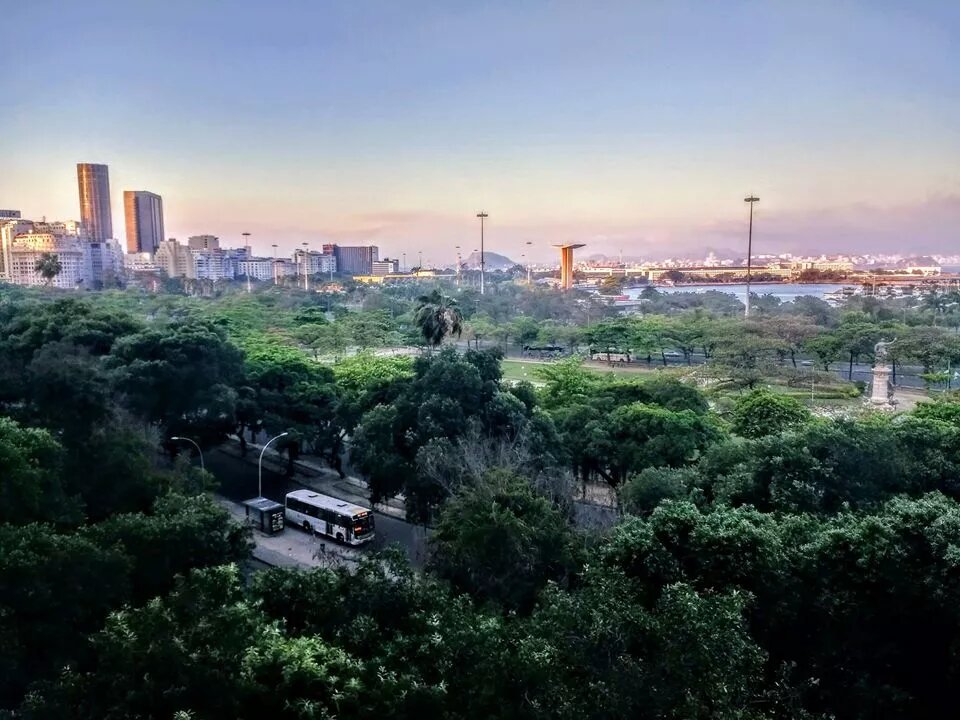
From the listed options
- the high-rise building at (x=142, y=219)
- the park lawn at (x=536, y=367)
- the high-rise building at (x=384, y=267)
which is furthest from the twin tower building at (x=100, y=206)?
the park lawn at (x=536, y=367)

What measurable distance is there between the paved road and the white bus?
0.36m

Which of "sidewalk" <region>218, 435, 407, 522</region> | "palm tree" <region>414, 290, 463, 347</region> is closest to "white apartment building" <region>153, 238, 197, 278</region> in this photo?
"palm tree" <region>414, 290, 463, 347</region>

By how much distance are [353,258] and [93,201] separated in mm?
59762

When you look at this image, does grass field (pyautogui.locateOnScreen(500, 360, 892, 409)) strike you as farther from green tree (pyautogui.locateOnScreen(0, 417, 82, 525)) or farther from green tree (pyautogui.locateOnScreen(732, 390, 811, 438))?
green tree (pyautogui.locateOnScreen(0, 417, 82, 525))

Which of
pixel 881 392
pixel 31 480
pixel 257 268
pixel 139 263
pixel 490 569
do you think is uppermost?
pixel 139 263

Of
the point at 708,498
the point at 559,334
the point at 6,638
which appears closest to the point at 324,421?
the point at 708,498

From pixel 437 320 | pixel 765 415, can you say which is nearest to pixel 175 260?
pixel 437 320

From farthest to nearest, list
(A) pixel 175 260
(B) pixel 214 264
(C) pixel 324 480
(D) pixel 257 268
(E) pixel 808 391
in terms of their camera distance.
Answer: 1. (D) pixel 257 268
2. (B) pixel 214 264
3. (A) pixel 175 260
4. (E) pixel 808 391
5. (C) pixel 324 480

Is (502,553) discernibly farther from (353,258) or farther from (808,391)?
(353,258)

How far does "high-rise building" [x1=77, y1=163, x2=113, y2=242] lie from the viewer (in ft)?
431

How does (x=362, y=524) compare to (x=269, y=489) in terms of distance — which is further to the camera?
(x=269, y=489)

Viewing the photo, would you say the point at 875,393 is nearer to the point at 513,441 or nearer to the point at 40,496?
the point at 513,441

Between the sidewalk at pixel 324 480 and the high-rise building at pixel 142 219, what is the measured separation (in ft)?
476

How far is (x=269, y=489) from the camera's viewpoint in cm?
2205
